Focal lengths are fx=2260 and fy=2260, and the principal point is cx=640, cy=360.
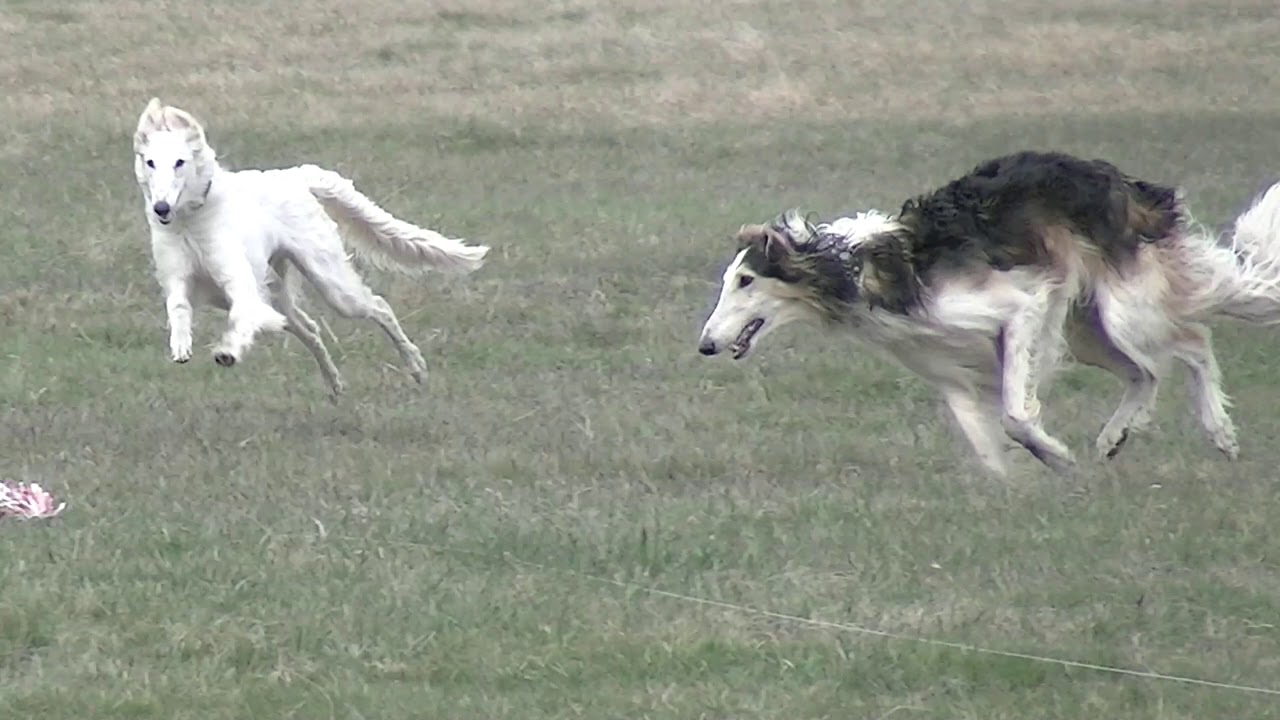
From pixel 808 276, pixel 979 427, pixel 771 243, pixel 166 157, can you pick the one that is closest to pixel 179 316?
pixel 166 157

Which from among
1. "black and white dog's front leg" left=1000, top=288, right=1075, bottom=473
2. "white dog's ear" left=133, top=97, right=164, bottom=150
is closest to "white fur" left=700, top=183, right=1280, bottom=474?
"black and white dog's front leg" left=1000, top=288, right=1075, bottom=473

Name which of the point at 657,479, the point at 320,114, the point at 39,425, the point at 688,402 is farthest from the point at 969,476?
the point at 320,114

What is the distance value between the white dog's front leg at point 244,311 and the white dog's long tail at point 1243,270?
3789 millimetres

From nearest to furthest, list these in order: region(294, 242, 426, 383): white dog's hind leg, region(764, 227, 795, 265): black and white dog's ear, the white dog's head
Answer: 1. region(764, 227, 795, 265): black and white dog's ear
2. the white dog's head
3. region(294, 242, 426, 383): white dog's hind leg

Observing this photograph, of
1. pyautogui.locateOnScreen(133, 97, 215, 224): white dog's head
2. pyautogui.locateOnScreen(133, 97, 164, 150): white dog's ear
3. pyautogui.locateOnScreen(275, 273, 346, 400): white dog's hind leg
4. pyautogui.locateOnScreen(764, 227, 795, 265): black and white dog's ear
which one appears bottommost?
pyautogui.locateOnScreen(275, 273, 346, 400): white dog's hind leg

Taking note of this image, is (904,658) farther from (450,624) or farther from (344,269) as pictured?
(344,269)

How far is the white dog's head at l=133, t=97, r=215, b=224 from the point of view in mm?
9156

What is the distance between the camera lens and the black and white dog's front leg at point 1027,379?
8.73m

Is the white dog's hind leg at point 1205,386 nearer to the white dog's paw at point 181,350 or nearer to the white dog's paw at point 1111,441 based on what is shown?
the white dog's paw at point 1111,441

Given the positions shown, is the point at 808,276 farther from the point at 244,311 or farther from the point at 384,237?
the point at 384,237

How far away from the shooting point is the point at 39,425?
→ 31.8ft

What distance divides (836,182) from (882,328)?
27.6ft

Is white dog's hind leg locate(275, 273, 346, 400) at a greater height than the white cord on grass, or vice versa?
the white cord on grass

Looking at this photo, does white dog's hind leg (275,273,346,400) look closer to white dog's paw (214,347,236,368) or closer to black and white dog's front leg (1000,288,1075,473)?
white dog's paw (214,347,236,368)
